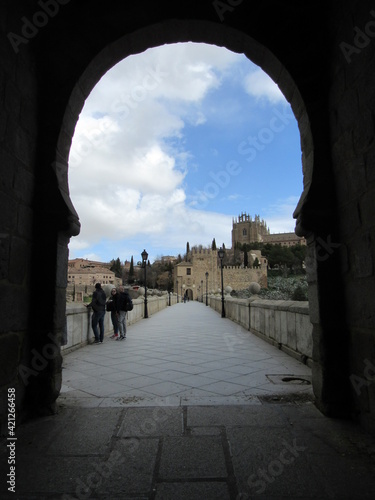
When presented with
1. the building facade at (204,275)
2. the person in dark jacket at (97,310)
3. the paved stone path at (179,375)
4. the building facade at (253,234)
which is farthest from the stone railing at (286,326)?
the building facade at (253,234)

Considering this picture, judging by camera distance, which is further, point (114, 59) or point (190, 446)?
point (114, 59)

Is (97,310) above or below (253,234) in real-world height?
below

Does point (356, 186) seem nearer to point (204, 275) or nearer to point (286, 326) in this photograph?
point (286, 326)

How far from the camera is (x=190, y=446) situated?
2.29 metres

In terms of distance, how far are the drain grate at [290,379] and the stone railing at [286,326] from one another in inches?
31.2

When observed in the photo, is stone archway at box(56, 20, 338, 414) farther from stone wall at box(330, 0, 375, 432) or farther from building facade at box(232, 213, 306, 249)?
building facade at box(232, 213, 306, 249)

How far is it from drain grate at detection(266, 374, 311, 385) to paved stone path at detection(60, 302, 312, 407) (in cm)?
1

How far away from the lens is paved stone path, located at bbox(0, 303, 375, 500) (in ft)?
5.95

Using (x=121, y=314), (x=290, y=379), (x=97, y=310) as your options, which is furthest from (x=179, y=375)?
(x=121, y=314)

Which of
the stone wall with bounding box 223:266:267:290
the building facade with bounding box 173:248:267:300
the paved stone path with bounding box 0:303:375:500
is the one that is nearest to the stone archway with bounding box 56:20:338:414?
the paved stone path with bounding box 0:303:375:500

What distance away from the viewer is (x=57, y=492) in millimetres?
1776

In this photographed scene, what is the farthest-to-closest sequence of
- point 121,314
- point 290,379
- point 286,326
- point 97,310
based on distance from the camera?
1. point 121,314
2. point 97,310
3. point 286,326
4. point 290,379

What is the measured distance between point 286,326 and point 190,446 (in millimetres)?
4501

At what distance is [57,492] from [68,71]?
3.63m
